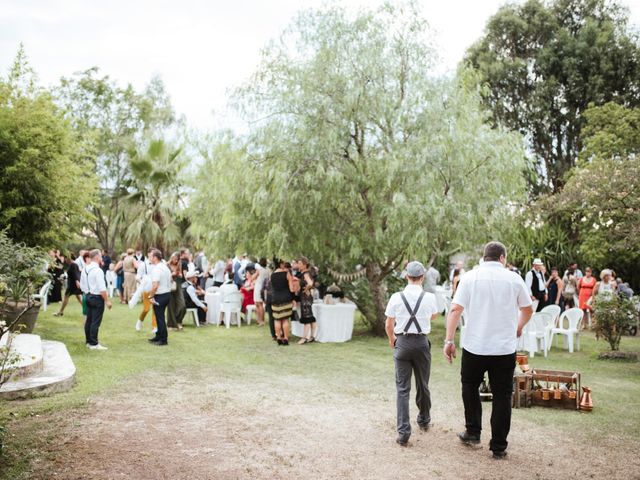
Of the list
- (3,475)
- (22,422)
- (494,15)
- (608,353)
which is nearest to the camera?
(3,475)

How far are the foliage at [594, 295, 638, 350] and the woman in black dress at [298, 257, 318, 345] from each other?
18.7 feet

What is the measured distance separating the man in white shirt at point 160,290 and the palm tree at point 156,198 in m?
14.9

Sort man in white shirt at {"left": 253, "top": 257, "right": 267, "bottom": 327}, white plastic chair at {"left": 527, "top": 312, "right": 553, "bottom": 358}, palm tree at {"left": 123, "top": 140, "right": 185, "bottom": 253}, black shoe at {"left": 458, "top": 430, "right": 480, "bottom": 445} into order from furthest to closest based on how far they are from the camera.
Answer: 1. palm tree at {"left": 123, "top": 140, "right": 185, "bottom": 253}
2. man in white shirt at {"left": 253, "top": 257, "right": 267, "bottom": 327}
3. white plastic chair at {"left": 527, "top": 312, "right": 553, "bottom": 358}
4. black shoe at {"left": 458, "top": 430, "right": 480, "bottom": 445}

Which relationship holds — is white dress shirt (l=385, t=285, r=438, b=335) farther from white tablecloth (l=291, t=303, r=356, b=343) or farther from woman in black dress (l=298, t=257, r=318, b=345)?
white tablecloth (l=291, t=303, r=356, b=343)

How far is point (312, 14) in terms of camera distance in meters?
12.9

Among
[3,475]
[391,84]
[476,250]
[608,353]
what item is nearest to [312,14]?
[391,84]

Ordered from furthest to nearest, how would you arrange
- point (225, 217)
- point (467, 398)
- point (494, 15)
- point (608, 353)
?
point (494, 15) < point (225, 217) < point (608, 353) < point (467, 398)

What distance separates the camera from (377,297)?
13969mm

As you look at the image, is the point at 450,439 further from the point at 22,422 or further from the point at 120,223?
the point at 120,223

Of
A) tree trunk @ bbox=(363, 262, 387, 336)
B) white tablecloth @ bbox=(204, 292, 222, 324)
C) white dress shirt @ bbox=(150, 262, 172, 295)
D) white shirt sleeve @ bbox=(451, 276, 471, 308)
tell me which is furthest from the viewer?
→ white tablecloth @ bbox=(204, 292, 222, 324)

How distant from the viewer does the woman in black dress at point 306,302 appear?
12953 millimetres

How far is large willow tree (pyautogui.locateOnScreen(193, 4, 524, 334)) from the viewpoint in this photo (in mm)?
12117

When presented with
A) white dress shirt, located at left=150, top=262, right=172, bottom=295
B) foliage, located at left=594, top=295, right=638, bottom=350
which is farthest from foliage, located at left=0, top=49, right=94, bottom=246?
foliage, located at left=594, top=295, right=638, bottom=350

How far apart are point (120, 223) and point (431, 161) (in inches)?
831
